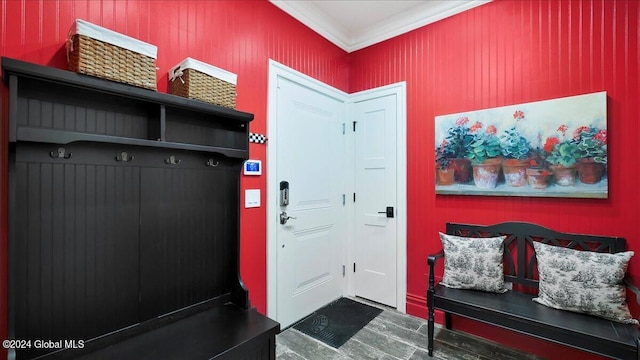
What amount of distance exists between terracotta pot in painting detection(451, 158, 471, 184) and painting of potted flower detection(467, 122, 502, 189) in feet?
0.13

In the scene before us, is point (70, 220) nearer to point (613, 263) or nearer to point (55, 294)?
point (55, 294)

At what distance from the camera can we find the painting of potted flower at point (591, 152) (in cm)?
204

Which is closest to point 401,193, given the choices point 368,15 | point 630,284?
point 630,284

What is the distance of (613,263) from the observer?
1.87m

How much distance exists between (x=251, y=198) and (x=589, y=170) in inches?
100

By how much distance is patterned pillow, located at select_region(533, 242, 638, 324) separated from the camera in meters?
1.83

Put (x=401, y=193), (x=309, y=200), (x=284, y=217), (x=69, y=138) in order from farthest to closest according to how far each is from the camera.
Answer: (x=401, y=193), (x=309, y=200), (x=284, y=217), (x=69, y=138)

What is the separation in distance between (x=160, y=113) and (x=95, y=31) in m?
0.42

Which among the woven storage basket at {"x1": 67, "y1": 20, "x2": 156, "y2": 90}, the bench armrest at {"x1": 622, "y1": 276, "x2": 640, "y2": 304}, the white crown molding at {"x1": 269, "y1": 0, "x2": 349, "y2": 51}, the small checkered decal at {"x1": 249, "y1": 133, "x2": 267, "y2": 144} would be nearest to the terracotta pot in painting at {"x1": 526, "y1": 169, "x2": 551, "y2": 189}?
the bench armrest at {"x1": 622, "y1": 276, "x2": 640, "y2": 304}

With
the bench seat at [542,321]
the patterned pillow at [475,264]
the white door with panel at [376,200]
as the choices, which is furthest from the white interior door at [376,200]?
the bench seat at [542,321]

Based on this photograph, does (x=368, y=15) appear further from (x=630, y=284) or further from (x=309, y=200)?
(x=630, y=284)

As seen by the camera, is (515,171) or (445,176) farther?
(445,176)

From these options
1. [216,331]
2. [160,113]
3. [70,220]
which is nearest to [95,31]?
[160,113]

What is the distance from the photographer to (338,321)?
2.77m
